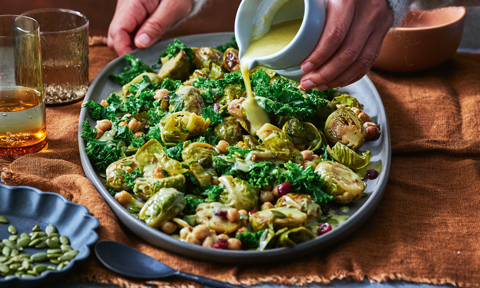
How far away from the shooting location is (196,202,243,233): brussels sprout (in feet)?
7.89

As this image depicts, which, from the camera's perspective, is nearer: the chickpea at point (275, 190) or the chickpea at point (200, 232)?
the chickpea at point (200, 232)

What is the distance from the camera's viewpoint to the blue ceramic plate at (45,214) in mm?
2391

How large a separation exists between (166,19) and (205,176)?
2.44 m

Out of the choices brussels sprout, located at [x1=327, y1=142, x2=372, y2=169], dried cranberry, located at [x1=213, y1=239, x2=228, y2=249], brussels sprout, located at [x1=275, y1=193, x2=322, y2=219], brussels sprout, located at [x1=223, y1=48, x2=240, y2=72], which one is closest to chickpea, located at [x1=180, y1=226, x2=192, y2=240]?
dried cranberry, located at [x1=213, y1=239, x2=228, y2=249]

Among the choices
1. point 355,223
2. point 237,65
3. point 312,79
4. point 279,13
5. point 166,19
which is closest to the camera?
point 355,223

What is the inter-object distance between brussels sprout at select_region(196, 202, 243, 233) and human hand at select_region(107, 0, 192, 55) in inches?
93.4

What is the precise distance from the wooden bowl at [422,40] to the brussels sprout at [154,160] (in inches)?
89.3

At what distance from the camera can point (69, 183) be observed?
2.83m

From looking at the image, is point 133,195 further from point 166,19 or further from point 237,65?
point 166,19

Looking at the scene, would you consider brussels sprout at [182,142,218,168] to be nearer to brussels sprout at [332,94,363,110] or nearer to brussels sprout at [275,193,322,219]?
brussels sprout at [275,193,322,219]

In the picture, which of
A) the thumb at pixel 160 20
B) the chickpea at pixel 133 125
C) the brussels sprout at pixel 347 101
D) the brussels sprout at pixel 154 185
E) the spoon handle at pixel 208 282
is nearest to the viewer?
the spoon handle at pixel 208 282

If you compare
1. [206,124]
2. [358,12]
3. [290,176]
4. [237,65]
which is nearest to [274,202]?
[290,176]

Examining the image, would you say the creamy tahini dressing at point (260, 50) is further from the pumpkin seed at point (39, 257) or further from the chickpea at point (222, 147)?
the pumpkin seed at point (39, 257)

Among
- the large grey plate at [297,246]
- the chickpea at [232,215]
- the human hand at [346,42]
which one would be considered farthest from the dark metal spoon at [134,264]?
the human hand at [346,42]
